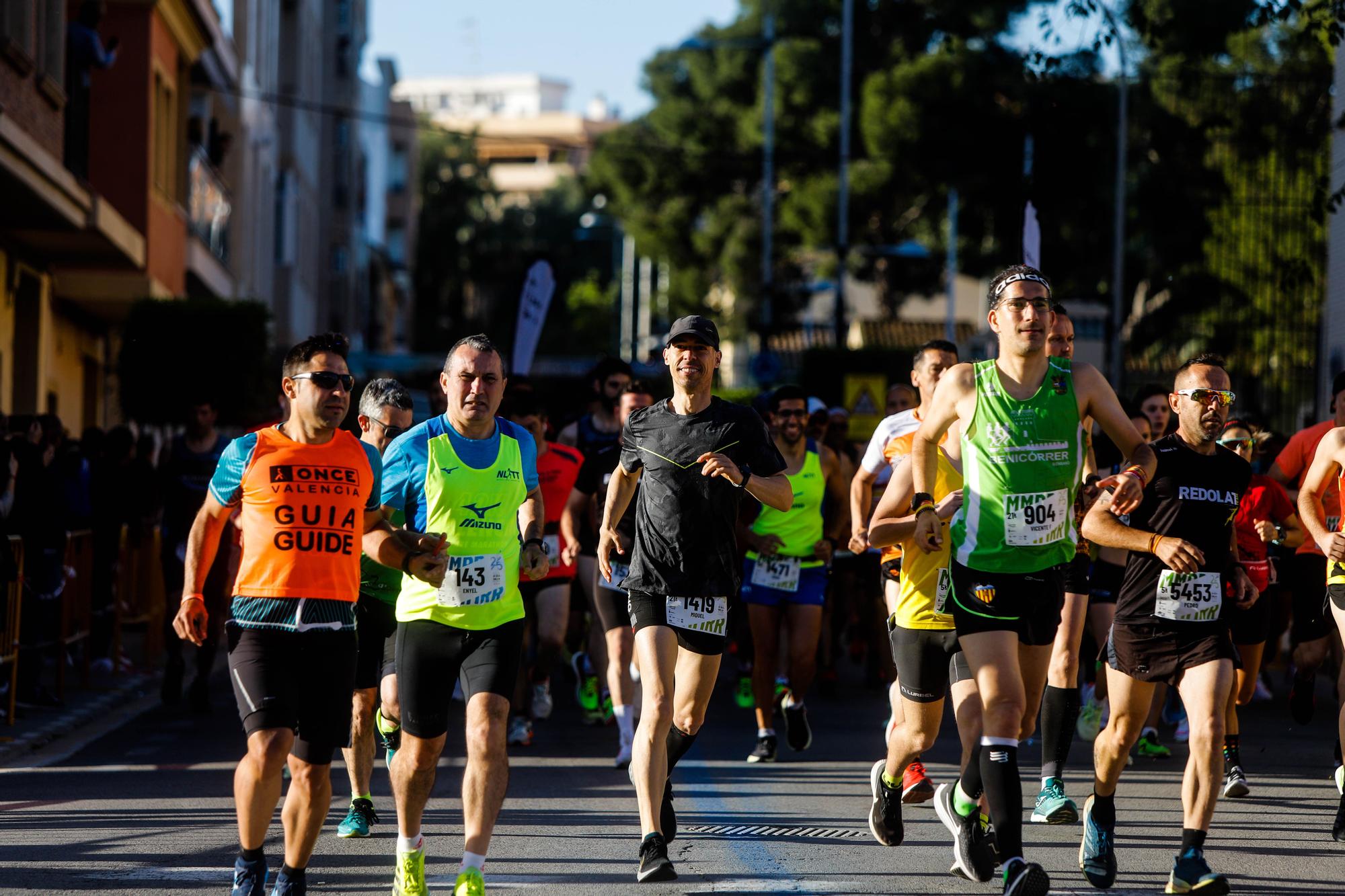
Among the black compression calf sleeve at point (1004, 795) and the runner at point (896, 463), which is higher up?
the runner at point (896, 463)

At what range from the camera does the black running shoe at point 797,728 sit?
10719 mm

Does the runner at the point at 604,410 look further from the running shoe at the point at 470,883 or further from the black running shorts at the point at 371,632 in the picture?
the running shoe at the point at 470,883

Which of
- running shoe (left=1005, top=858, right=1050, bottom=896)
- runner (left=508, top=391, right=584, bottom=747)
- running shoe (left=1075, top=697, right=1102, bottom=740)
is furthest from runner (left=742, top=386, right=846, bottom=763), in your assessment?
running shoe (left=1005, top=858, right=1050, bottom=896)

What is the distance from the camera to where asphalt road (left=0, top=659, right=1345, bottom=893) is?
23.5 feet

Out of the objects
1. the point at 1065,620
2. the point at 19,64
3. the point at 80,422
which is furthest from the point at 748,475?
the point at 80,422

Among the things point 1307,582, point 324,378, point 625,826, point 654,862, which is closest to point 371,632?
point 625,826

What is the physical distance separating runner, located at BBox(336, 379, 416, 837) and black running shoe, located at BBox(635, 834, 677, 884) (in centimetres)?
157

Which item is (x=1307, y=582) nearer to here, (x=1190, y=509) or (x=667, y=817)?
(x=1190, y=509)

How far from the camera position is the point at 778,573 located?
11.1 metres

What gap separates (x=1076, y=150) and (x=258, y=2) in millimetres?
17650

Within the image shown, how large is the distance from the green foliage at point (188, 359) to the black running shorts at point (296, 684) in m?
14.2

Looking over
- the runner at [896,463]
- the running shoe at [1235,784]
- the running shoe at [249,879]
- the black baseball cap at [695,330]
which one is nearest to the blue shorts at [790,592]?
the runner at [896,463]

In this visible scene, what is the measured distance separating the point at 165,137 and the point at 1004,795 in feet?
72.0

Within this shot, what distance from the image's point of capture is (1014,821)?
6.48 meters
